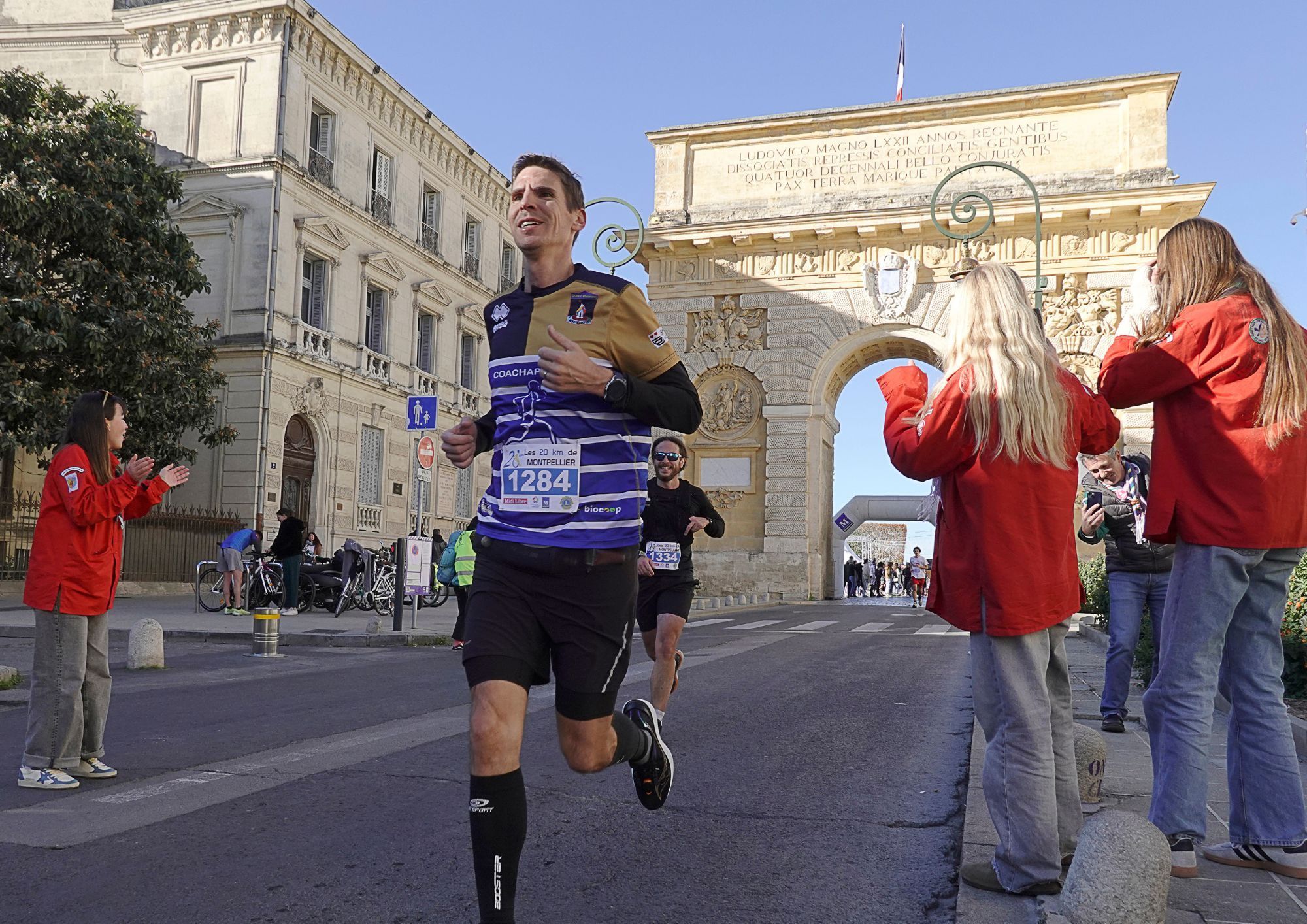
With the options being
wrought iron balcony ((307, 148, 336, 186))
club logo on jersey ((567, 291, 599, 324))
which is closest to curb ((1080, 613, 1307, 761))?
club logo on jersey ((567, 291, 599, 324))

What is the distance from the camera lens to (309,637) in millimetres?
13406

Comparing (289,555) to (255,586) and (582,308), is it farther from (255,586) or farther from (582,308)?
(582,308)

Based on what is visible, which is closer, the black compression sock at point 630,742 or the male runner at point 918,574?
the black compression sock at point 630,742

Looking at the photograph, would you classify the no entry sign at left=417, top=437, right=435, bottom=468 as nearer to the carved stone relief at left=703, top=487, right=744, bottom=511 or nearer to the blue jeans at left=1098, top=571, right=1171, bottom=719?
the blue jeans at left=1098, top=571, right=1171, bottom=719

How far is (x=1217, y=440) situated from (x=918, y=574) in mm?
31922

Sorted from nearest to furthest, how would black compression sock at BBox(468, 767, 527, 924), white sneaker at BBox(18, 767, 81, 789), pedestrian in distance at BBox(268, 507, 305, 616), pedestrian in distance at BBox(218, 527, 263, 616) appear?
1. black compression sock at BBox(468, 767, 527, 924)
2. white sneaker at BBox(18, 767, 81, 789)
3. pedestrian in distance at BBox(218, 527, 263, 616)
4. pedestrian in distance at BBox(268, 507, 305, 616)

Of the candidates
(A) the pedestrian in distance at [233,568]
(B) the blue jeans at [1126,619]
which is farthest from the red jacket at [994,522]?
(A) the pedestrian in distance at [233,568]

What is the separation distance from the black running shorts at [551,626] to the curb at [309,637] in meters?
10.5

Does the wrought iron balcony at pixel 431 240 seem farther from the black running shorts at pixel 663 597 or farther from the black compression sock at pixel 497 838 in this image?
the black compression sock at pixel 497 838

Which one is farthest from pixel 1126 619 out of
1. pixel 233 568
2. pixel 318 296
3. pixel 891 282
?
pixel 318 296

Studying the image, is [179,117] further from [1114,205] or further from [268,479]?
[1114,205]

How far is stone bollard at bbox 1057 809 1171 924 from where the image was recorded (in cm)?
272

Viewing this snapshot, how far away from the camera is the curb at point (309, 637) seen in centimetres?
1304

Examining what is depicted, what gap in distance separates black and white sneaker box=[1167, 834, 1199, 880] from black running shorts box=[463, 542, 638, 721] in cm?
189
